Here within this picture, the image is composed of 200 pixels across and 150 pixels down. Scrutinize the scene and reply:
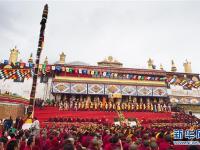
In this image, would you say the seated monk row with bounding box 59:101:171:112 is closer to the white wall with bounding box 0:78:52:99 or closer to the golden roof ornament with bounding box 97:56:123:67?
the white wall with bounding box 0:78:52:99

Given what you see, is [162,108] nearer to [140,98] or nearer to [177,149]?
[140,98]

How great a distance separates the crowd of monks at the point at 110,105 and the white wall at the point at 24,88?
119 inches

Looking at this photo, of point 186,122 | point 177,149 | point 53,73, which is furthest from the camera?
point 53,73

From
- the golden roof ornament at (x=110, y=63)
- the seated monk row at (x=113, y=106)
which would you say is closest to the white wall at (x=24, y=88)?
the seated monk row at (x=113, y=106)

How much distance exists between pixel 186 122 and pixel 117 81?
444 inches

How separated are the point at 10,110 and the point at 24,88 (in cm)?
768

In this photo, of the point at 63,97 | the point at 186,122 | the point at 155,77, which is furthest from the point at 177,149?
the point at 155,77

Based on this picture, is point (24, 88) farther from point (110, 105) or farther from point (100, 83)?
point (110, 105)

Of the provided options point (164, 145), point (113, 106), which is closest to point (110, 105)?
point (113, 106)

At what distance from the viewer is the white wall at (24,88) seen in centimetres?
2881

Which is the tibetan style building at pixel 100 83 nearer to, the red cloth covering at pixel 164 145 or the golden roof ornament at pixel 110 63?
the golden roof ornament at pixel 110 63

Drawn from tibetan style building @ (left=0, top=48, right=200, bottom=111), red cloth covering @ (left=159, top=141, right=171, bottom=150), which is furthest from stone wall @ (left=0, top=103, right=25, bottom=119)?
red cloth covering @ (left=159, top=141, right=171, bottom=150)

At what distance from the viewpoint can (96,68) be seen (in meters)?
32.4

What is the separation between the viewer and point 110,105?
29.5m
